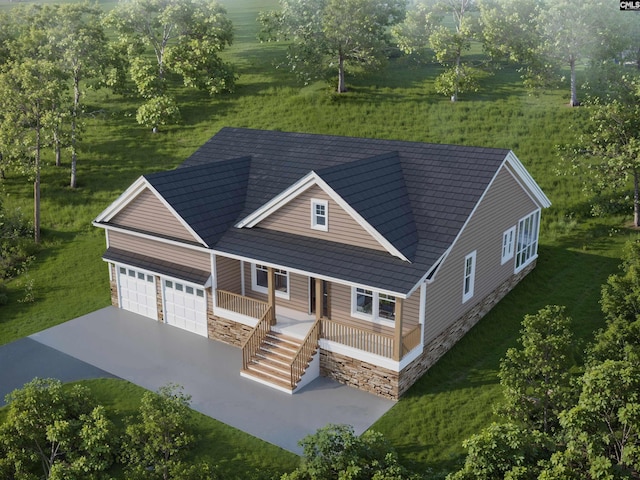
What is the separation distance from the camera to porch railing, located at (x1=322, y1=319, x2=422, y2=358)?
19.8 meters

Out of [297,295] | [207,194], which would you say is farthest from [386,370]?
[207,194]

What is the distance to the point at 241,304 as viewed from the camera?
22.9 metres

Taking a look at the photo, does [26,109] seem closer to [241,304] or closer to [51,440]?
[241,304]

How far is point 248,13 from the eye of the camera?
100m

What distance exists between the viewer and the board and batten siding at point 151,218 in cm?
2423

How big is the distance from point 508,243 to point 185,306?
13564mm

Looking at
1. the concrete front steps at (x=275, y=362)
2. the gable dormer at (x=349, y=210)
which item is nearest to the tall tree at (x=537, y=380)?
the gable dormer at (x=349, y=210)

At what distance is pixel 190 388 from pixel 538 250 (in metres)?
19.1

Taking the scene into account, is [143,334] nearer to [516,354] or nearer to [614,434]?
[516,354]

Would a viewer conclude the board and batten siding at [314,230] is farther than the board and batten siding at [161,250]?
No

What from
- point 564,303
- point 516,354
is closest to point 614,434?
point 516,354

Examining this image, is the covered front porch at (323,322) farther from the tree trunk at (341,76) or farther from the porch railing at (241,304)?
the tree trunk at (341,76)

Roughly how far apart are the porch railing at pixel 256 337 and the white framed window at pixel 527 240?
1172 cm

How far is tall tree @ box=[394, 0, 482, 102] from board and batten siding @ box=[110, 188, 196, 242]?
99.2 ft
